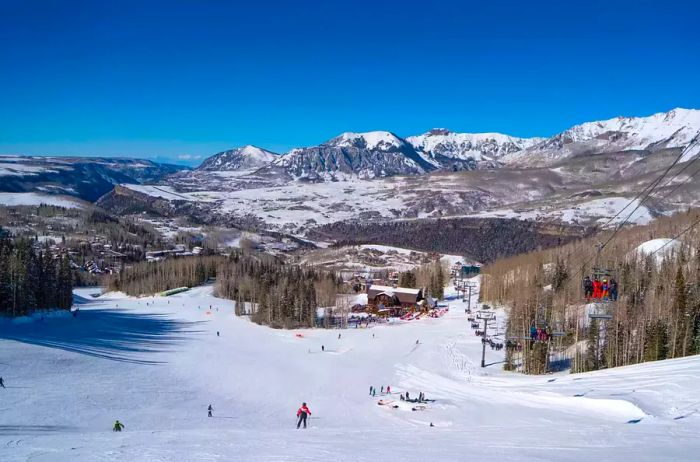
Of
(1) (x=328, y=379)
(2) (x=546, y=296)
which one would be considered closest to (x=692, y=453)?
(1) (x=328, y=379)

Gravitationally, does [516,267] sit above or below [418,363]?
above

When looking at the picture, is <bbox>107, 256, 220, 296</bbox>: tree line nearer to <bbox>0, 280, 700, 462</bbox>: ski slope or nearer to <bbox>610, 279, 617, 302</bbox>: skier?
<bbox>0, 280, 700, 462</bbox>: ski slope

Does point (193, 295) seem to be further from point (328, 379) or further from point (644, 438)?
point (644, 438)

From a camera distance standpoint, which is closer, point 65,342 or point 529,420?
point 529,420

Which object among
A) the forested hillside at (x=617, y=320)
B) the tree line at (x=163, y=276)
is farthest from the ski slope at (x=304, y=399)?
the tree line at (x=163, y=276)

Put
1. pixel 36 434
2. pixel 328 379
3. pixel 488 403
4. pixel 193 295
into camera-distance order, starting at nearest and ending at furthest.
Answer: pixel 36 434 < pixel 488 403 < pixel 328 379 < pixel 193 295

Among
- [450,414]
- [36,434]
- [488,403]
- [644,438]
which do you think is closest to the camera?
[644,438]
